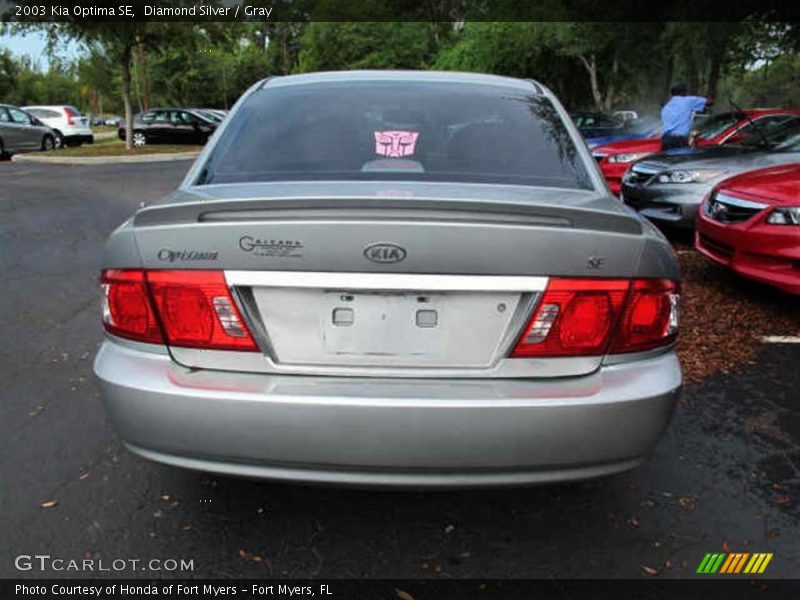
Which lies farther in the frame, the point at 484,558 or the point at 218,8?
the point at 218,8

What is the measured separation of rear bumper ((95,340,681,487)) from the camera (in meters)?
2.08

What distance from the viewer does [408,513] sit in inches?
109

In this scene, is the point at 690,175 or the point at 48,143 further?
the point at 48,143

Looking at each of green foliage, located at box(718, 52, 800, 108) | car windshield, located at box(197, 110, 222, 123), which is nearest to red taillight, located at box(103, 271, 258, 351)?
car windshield, located at box(197, 110, 222, 123)

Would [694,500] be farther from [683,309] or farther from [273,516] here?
[683,309]

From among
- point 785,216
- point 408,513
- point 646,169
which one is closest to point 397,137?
point 408,513

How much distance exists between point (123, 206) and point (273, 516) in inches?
346

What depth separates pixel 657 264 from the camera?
2.21m

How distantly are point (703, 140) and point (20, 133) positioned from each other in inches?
740

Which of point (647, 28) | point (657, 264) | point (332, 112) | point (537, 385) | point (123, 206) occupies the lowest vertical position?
point (123, 206)

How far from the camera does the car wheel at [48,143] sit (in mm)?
22480

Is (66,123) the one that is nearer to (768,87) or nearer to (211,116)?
(211,116)

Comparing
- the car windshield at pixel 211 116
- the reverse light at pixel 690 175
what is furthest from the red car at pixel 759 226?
the car windshield at pixel 211 116

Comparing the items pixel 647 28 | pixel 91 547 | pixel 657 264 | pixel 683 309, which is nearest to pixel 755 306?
pixel 683 309
